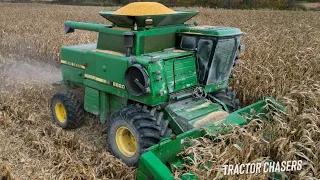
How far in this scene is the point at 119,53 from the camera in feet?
13.8

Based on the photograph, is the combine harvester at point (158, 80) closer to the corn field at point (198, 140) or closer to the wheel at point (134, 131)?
the wheel at point (134, 131)

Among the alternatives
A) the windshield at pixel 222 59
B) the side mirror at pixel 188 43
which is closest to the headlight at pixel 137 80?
the side mirror at pixel 188 43

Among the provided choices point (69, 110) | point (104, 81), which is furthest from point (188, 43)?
point (69, 110)

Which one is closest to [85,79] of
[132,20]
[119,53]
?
[119,53]

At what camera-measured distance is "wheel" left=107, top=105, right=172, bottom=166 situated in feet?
11.9

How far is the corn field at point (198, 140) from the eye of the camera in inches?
113

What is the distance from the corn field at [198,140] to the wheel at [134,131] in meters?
0.16

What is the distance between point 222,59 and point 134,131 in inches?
61.5

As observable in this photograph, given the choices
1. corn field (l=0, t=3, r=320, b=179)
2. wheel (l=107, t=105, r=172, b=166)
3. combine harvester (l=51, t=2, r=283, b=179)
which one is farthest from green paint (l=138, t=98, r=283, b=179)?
wheel (l=107, t=105, r=172, b=166)

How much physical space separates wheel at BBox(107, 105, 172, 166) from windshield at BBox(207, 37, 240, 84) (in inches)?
38.8

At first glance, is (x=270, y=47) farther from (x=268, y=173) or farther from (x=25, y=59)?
(x=25, y=59)

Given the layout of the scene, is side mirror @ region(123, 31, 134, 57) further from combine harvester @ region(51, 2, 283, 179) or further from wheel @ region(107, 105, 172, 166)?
wheel @ region(107, 105, 172, 166)

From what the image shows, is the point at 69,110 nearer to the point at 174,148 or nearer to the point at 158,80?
the point at 158,80

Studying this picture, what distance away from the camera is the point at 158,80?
12.4 feet
